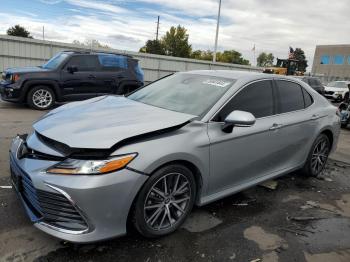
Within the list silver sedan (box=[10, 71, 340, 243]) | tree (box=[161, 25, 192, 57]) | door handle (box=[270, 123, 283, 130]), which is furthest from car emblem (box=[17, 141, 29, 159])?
tree (box=[161, 25, 192, 57])

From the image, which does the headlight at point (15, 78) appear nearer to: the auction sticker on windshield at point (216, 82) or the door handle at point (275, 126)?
the auction sticker on windshield at point (216, 82)

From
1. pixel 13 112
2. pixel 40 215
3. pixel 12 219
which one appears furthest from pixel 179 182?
pixel 13 112

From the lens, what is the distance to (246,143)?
12.9 feet

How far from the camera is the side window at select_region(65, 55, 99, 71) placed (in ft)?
35.2

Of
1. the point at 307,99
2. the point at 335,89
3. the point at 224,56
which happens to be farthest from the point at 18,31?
the point at 307,99

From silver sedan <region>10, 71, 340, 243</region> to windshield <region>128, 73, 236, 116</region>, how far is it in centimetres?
1

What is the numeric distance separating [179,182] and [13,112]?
7.45 m

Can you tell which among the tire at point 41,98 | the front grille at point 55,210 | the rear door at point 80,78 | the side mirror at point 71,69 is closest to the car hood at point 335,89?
the rear door at point 80,78

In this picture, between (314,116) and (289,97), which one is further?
(314,116)

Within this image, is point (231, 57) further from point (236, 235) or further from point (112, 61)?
point (236, 235)

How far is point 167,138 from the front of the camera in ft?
10.6

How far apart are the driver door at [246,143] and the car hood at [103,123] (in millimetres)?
427

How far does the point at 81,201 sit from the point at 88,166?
28cm

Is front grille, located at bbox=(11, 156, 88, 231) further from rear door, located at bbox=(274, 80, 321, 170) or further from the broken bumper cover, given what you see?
rear door, located at bbox=(274, 80, 321, 170)
